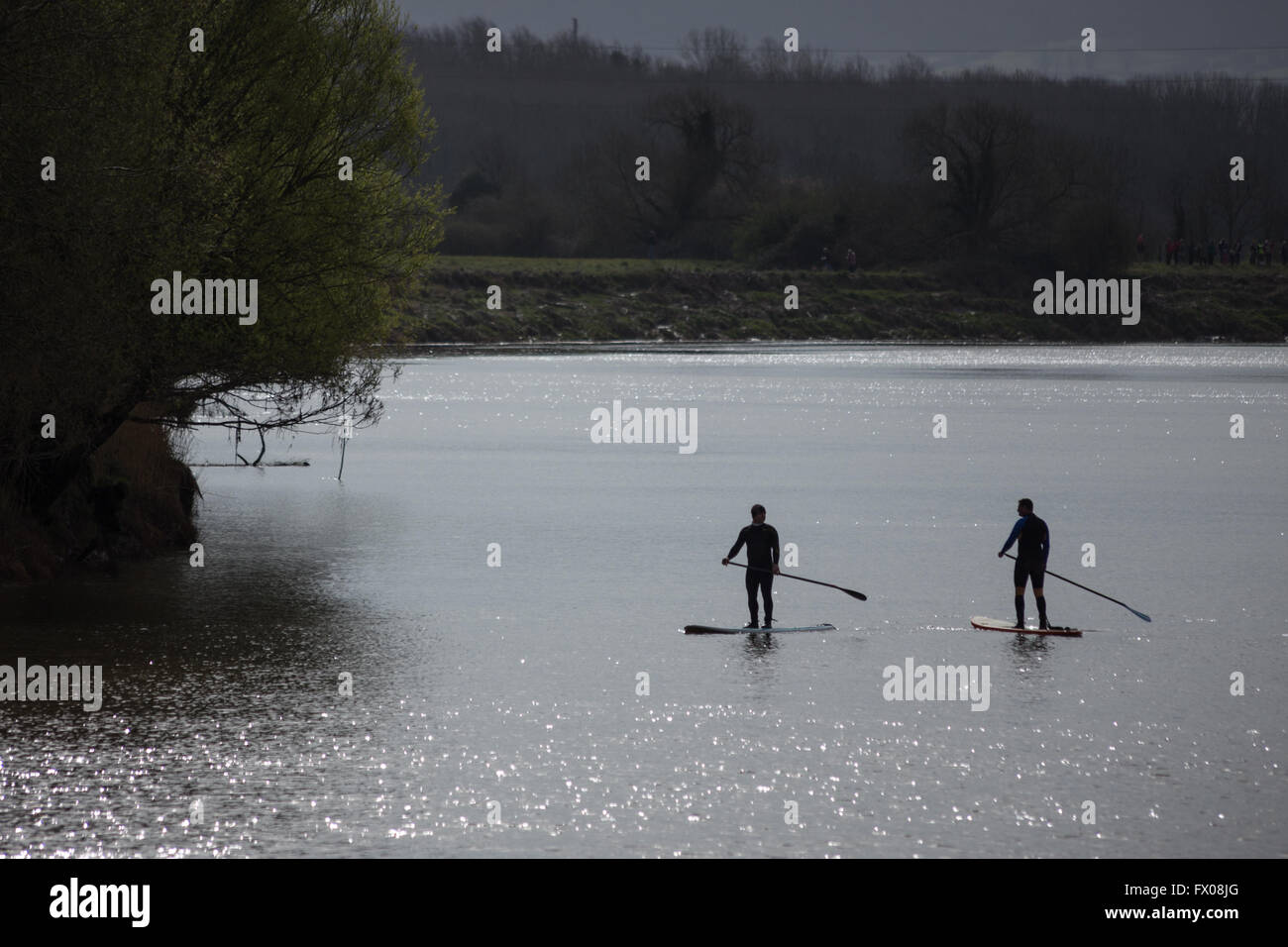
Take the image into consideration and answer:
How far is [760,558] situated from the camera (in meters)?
22.3

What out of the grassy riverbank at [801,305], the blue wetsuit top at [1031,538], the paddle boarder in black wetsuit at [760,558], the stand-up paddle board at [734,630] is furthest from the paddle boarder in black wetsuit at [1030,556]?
the grassy riverbank at [801,305]

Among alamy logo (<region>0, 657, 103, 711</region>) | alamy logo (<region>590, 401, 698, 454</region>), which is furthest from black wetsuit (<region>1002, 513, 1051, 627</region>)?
alamy logo (<region>590, 401, 698, 454</region>)

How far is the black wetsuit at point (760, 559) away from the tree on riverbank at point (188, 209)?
9044 millimetres

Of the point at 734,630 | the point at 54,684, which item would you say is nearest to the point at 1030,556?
the point at 734,630

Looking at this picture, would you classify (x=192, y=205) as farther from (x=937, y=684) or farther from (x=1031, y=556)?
(x=937, y=684)

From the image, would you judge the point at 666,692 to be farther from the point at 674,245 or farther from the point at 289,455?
the point at 674,245

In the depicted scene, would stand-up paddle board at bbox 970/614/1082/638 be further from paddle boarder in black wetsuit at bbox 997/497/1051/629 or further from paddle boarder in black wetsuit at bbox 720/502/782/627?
paddle boarder in black wetsuit at bbox 720/502/782/627

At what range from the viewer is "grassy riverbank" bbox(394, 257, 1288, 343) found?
113125 millimetres

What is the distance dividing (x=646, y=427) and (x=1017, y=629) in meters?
33.3

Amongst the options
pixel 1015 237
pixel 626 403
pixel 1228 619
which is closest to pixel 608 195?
pixel 1015 237

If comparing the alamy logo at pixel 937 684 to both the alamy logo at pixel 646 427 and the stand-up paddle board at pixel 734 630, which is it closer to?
the stand-up paddle board at pixel 734 630

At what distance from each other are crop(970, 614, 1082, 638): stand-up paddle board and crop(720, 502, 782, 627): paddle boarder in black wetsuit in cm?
276
